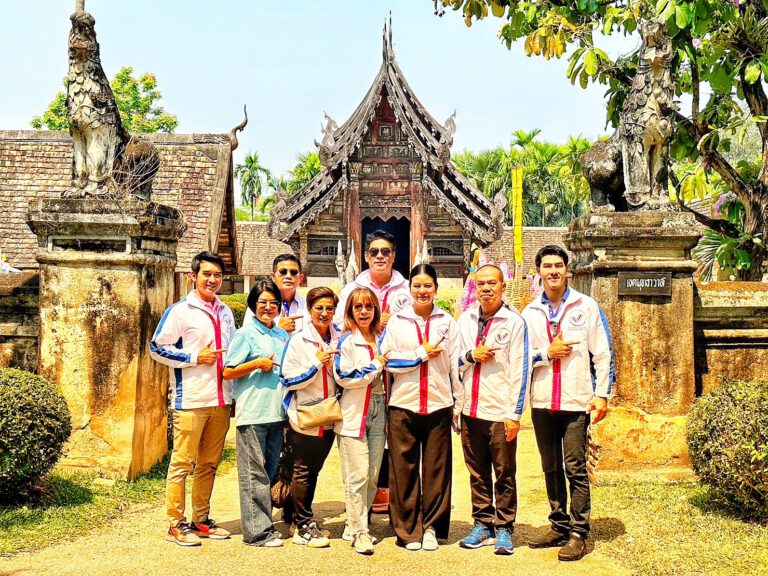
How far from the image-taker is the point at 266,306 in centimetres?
483

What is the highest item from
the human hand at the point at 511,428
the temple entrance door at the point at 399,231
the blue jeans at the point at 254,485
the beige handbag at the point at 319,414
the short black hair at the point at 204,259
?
the temple entrance door at the point at 399,231

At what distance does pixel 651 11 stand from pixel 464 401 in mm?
3870

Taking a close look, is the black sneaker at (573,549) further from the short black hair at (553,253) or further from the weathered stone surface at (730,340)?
the weathered stone surface at (730,340)

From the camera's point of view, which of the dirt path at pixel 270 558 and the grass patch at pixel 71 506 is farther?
the grass patch at pixel 71 506

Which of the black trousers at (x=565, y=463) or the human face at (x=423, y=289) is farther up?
the human face at (x=423, y=289)

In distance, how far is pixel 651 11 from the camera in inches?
254

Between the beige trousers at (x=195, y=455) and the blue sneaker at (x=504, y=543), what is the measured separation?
182cm

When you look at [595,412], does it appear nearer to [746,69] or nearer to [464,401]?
[464,401]

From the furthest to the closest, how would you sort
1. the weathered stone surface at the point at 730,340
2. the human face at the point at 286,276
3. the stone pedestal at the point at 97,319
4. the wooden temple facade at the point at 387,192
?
the wooden temple facade at the point at 387,192, the weathered stone surface at the point at 730,340, the stone pedestal at the point at 97,319, the human face at the point at 286,276

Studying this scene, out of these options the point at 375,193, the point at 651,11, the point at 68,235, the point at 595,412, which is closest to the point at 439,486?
the point at 595,412

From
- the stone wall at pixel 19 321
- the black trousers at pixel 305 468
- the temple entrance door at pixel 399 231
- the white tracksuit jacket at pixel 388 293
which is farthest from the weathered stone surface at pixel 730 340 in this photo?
the temple entrance door at pixel 399 231

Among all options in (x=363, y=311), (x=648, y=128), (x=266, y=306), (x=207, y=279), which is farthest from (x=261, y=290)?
(x=648, y=128)

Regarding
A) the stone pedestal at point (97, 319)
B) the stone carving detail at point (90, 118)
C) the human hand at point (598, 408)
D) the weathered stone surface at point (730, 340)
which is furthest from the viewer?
the weathered stone surface at point (730, 340)

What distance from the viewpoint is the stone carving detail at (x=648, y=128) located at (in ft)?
19.9
